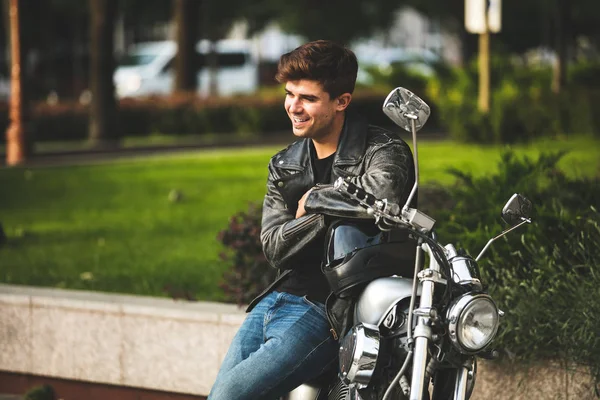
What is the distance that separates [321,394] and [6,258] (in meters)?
5.12

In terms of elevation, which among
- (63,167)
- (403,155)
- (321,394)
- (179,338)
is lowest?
(63,167)

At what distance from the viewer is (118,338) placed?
5.99m

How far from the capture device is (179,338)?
19.1 feet

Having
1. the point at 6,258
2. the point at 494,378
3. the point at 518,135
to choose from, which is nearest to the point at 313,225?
the point at 494,378

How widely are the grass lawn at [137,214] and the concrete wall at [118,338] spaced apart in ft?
2.73

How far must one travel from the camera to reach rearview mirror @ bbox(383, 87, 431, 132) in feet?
11.0

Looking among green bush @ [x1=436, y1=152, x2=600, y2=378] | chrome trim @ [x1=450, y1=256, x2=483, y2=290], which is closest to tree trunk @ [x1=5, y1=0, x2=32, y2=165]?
green bush @ [x1=436, y1=152, x2=600, y2=378]

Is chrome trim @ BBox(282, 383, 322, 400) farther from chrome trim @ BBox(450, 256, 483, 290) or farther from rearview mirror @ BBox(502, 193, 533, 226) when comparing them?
rearview mirror @ BBox(502, 193, 533, 226)

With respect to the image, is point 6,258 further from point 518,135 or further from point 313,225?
point 518,135

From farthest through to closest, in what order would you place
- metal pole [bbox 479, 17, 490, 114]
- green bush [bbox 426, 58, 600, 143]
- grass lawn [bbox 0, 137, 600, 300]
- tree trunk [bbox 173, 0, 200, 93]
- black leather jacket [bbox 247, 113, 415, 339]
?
tree trunk [bbox 173, 0, 200, 93] < green bush [bbox 426, 58, 600, 143] < metal pole [bbox 479, 17, 490, 114] < grass lawn [bbox 0, 137, 600, 300] < black leather jacket [bbox 247, 113, 415, 339]

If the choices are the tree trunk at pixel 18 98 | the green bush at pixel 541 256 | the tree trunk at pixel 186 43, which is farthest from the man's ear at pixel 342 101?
the tree trunk at pixel 186 43

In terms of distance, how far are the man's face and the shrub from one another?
235 centimetres

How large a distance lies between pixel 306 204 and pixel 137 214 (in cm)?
738

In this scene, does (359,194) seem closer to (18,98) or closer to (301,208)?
(301,208)
